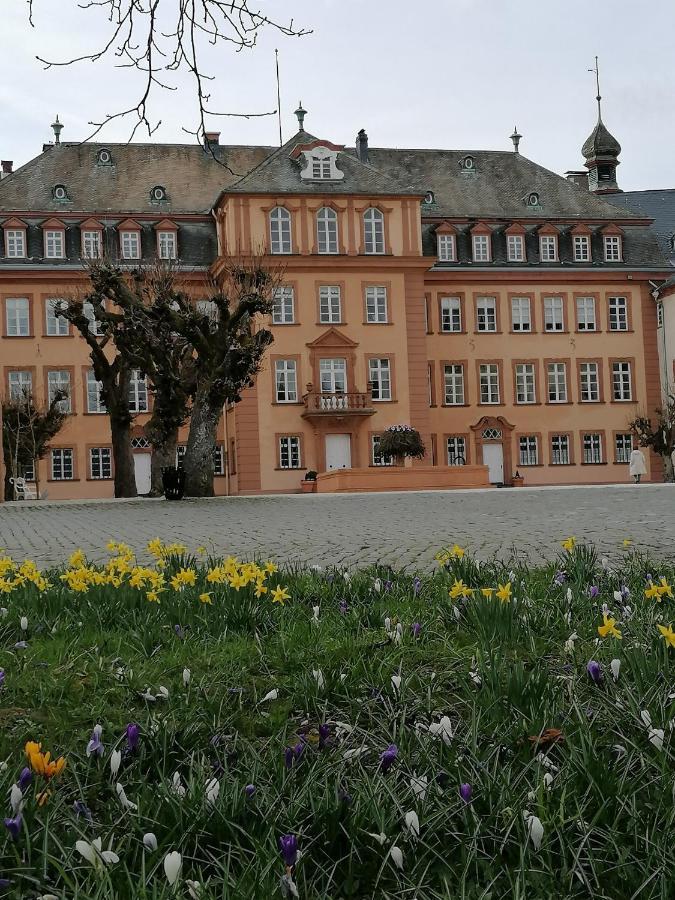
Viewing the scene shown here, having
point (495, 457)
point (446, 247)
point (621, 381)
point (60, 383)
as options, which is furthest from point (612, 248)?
point (60, 383)

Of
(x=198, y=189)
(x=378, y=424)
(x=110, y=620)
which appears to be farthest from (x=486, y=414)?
(x=110, y=620)

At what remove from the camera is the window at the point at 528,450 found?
5962 cm

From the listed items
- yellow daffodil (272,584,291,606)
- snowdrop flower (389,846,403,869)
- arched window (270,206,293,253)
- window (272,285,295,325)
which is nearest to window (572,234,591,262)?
arched window (270,206,293,253)

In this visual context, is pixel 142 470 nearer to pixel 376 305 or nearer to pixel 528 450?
pixel 376 305

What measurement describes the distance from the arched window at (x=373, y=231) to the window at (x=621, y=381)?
46.9 feet

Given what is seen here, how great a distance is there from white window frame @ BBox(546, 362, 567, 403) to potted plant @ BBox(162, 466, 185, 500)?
107ft

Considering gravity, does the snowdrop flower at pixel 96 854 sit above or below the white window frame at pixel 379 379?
below

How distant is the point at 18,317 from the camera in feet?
185

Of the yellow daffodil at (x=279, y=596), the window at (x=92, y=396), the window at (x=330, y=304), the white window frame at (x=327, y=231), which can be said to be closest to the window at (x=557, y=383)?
the window at (x=330, y=304)

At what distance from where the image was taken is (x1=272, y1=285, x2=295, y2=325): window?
180ft

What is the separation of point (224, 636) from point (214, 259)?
54.1 m

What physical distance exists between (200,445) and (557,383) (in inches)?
1269

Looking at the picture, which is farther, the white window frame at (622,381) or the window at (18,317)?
the white window frame at (622,381)

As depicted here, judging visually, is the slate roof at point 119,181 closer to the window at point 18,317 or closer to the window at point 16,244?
the window at point 16,244
